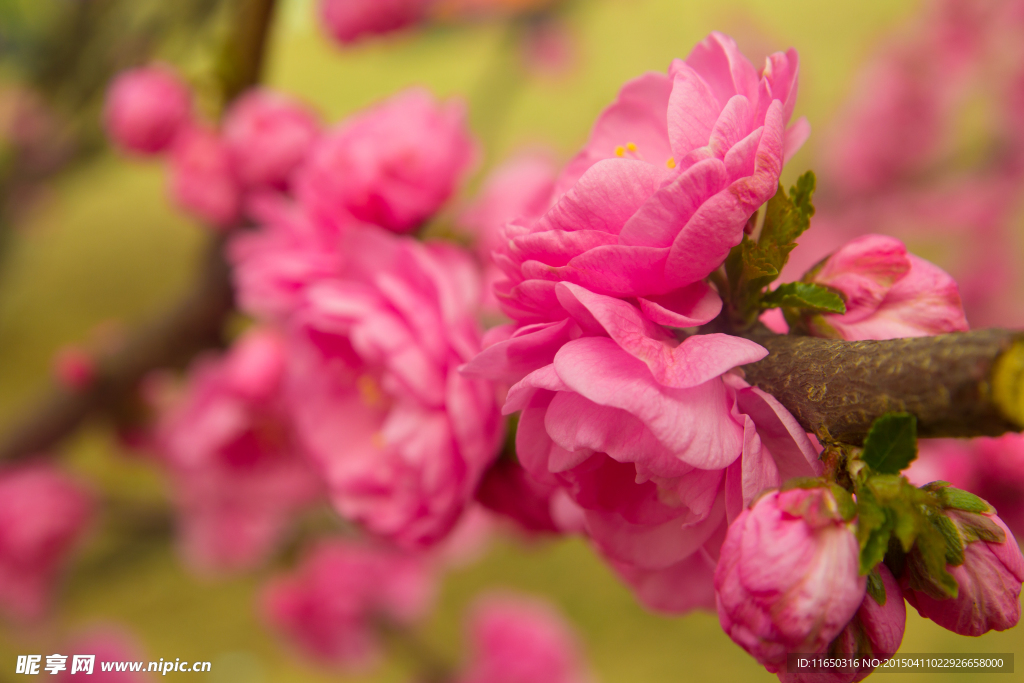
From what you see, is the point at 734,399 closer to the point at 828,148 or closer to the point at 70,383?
the point at 70,383

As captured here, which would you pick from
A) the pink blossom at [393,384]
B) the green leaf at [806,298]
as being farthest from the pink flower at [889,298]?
the pink blossom at [393,384]

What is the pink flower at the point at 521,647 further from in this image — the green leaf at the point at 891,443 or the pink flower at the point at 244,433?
the green leaf at the point at 891,443

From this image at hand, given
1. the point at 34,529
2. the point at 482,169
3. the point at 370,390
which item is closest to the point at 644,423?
the point at 370,390

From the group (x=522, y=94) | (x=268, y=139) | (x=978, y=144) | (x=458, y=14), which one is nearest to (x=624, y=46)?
(x=522, y=94)

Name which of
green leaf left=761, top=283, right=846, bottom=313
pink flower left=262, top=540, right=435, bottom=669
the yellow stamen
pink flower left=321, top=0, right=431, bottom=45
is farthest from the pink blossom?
pink flower left=262, top=540, right=435, bottom=669

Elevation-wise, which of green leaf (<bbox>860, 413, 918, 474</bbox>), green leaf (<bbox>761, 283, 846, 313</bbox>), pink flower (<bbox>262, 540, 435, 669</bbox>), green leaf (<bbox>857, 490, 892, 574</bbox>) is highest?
green leaf (<bbox>761, 283, 846, 313</bbox>)

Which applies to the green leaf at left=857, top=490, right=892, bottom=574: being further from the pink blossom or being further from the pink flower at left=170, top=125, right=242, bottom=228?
the pink flower at left=170, top=125, right=242, bottom=228

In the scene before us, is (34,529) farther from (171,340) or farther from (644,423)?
(644,423)
